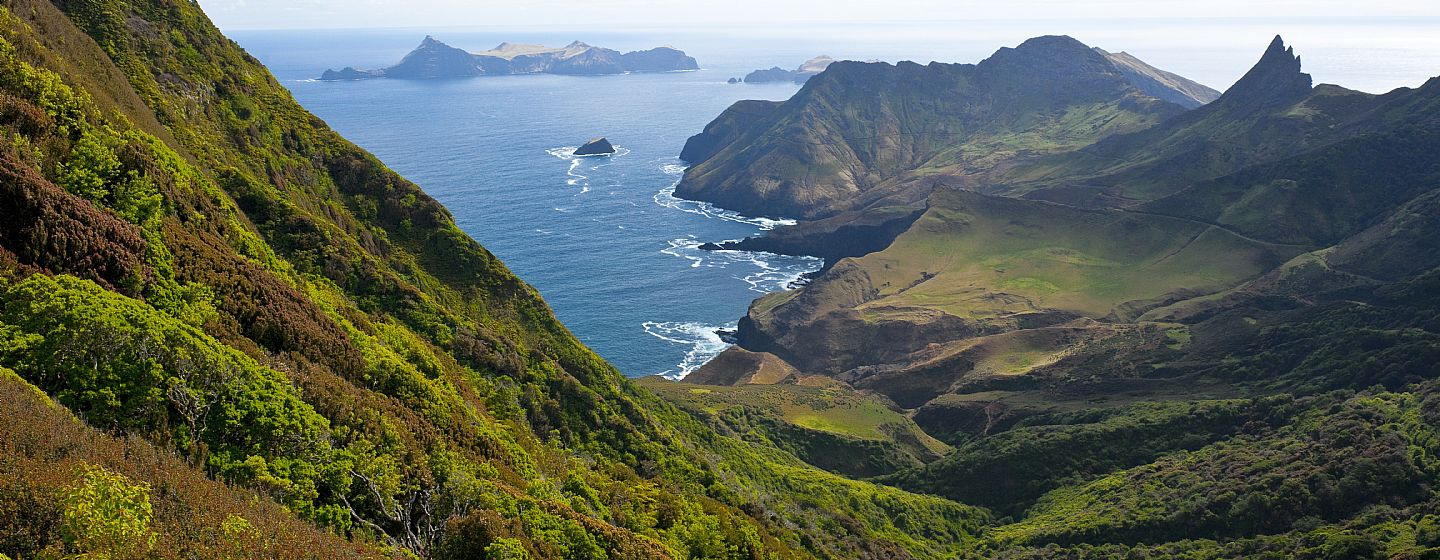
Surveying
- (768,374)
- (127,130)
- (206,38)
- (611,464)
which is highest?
(206,38)

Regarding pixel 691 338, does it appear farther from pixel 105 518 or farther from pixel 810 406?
pixel 105 518

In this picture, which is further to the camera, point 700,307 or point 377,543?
point 700,307

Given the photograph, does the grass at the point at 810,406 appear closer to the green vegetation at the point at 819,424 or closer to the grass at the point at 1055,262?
the green vegetation at the point at 819,424

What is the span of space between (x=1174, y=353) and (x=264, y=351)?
121753 mm

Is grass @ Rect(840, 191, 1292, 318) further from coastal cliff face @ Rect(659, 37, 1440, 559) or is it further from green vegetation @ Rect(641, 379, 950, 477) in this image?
green vegetation @ Rect(641, 379, 950, 477)

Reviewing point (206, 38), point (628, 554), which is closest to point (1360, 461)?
point (628, 554)

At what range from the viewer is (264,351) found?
31.0 m

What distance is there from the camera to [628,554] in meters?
32.4

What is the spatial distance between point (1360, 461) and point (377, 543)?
8312cm

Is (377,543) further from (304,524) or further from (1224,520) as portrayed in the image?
(1224,520)

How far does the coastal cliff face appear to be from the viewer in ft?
261

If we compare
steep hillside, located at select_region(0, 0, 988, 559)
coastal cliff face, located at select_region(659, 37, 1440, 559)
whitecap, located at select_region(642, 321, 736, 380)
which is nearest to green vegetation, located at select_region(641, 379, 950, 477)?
coastal cliff face, located at select_region(659, 37, 1440, 559)

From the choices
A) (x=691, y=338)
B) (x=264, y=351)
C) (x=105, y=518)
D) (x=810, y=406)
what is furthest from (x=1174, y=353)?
(x=105, y=518)

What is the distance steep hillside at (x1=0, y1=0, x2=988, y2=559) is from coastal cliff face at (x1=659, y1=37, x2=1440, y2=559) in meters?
41.2
